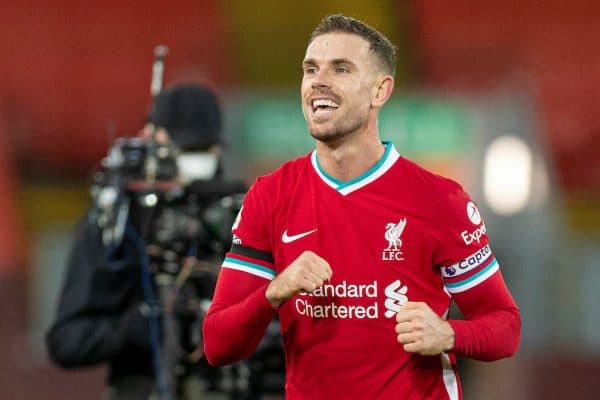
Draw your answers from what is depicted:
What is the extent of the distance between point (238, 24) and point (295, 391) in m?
4.05

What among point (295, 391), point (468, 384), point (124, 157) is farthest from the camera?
point (468, 384)

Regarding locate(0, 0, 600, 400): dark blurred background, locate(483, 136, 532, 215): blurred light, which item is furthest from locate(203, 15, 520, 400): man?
locate(483, 136, 532, 215): blurred light

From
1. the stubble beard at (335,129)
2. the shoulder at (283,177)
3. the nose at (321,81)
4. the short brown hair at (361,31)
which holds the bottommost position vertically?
the shoulder at (283,177)

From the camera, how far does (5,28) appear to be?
6.11 m

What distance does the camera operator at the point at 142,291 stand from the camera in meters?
3.21

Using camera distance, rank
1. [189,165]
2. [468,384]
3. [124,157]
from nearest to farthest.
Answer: [124,157] → [189,165] → [468,384]

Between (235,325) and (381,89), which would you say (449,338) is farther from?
(381,89)

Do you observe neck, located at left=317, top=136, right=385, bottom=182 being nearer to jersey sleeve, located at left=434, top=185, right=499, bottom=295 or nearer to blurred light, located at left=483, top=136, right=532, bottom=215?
jersey sleeve, located at left=434, top=185, right=499, bottom=295

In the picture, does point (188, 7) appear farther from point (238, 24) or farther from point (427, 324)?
point (427, 324)

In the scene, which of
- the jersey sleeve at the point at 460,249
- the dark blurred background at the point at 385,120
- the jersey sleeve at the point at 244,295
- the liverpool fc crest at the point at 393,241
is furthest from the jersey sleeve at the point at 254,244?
the dark blurred background at the point at 385,120

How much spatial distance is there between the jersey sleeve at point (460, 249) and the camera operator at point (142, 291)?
1.02 meters

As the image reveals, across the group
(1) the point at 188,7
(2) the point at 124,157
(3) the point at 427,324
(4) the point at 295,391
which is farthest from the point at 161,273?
(1) the point at 188,7

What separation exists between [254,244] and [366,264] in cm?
23

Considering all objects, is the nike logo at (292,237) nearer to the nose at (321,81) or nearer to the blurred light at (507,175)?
the nose at (321,81)
